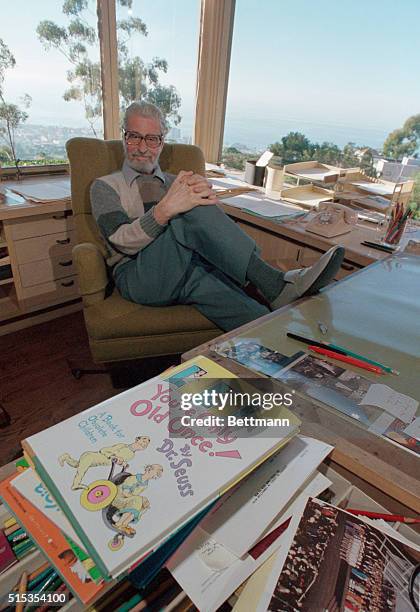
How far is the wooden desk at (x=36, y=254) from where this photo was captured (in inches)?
68.9

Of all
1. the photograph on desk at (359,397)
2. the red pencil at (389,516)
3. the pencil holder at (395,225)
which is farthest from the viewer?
the pencil holder at (395,225)

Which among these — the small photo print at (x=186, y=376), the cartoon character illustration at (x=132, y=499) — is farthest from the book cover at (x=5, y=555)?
the small photo print at (x=186, y=376)

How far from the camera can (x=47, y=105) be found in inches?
81.3

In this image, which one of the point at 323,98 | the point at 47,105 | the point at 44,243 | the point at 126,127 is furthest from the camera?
the point at 323,98

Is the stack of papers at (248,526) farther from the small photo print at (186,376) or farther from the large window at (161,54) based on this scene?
the large window at (161,54)

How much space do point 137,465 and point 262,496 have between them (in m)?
0.17

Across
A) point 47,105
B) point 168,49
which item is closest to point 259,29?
point 168,49

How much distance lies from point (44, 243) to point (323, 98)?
1816mm

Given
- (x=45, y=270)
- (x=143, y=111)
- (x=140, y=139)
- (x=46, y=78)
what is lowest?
(x=45, y=270)

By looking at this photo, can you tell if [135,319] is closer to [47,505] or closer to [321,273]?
[321,273]

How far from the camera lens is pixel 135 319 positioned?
1.35 metres

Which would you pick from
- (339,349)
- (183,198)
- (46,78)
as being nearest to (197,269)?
(183,198)

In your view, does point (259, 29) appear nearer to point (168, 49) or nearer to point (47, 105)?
point (168, 49)

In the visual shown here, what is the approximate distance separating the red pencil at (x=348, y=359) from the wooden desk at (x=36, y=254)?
149cm
